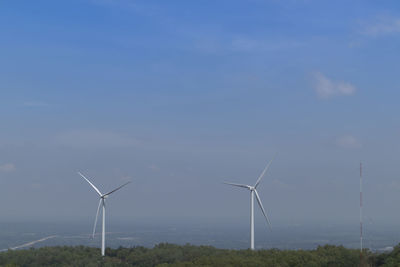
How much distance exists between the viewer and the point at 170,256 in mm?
102750

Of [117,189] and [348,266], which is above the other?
[117,189]

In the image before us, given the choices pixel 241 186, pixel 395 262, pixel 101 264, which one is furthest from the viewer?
pixel 101 264

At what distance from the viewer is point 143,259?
103500mm

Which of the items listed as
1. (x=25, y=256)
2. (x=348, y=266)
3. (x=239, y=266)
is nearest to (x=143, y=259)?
(x=25, y=256)

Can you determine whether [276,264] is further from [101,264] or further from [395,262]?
[101,264]

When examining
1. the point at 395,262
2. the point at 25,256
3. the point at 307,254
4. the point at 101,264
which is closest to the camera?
the point at 395,262

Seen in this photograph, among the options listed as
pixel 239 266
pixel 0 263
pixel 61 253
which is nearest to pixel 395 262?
pixel 239 266

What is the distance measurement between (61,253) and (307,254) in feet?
179

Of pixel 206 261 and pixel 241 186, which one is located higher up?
pixel 241 186

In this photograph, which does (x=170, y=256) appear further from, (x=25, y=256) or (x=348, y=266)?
(x=348, y=266)

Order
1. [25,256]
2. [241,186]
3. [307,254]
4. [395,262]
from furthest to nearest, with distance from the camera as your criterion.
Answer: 1. [25,256]
2. [241,186]
3. [307,254]
4. [395,262]

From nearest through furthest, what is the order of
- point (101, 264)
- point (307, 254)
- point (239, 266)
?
point (239, 266)
point (307, 254)
point (101, 264)

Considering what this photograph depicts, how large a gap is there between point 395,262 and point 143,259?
180 feet

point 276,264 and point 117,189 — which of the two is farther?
point 117,189
